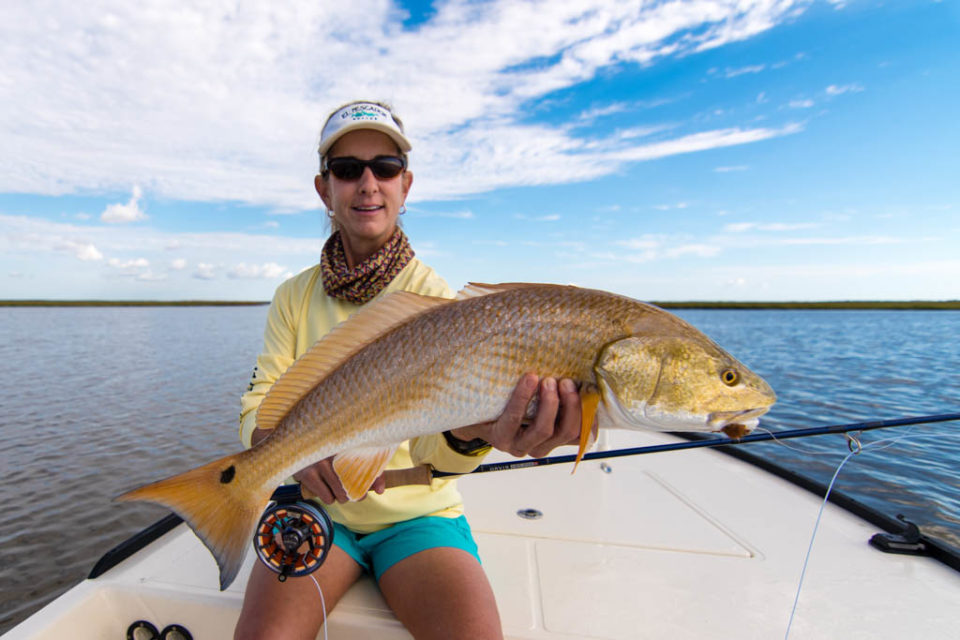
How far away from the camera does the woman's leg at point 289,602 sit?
2.28 metres

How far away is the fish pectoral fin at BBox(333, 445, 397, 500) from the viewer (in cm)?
218

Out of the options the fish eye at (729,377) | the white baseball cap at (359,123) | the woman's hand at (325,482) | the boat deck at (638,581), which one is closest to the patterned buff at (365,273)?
the white baseball cap at (359,123)

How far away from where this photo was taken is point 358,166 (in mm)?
3016

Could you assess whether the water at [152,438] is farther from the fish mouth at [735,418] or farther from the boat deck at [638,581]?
the fish mouth at [735,418]

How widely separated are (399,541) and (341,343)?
1.14 metres

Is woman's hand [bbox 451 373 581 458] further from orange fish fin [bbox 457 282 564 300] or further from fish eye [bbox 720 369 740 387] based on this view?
fish eye [bbox 720 369 740 387]

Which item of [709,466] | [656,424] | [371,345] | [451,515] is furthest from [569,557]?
[709,466]

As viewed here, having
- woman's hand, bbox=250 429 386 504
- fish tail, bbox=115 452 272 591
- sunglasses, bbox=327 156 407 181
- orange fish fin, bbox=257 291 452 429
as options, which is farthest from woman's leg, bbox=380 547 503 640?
sunglasses, bbox=327 156 407 181

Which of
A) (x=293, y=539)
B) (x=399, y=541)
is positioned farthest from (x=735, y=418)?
(x=293, y=539)

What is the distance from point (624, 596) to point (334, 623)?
1.59 m

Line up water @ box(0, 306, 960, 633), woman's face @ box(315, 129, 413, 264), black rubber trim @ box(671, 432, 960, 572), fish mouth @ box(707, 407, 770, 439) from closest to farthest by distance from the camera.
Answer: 1. fish mouth @ box(707, 407, 770, 439)
2. woman's face @ box(315, 129, 413, 264)
3. black rubber trim @ box(671, 432, 960, 572)
4. water @ box(0, 306, 960, 633)

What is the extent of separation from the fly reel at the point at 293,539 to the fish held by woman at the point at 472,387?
1.10 feet

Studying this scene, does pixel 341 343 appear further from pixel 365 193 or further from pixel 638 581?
pixel 638 581

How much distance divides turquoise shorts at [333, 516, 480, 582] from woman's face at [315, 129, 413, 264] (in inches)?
66.3
